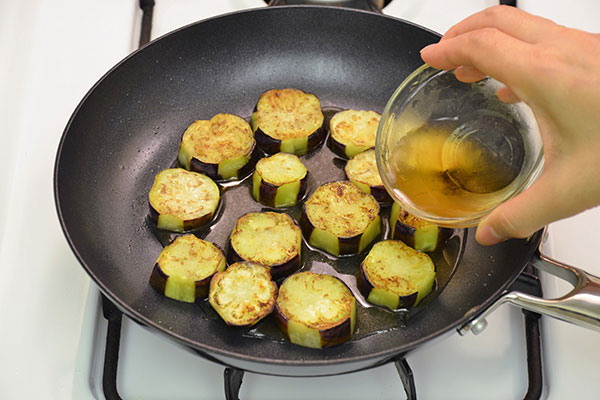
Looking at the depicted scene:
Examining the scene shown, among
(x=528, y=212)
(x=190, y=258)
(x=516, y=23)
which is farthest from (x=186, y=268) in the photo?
(x=516, y=23)

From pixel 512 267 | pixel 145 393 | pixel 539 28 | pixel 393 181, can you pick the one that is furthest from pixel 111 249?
pixel 539 28

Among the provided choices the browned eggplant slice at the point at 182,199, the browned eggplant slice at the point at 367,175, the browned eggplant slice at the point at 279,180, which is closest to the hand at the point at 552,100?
the browned eggplant slice at the point at 367,175

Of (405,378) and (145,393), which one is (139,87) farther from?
(405,378)

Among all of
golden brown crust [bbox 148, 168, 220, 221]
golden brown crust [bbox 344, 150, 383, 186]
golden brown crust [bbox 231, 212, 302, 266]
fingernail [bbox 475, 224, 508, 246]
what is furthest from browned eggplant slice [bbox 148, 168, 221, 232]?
fingernail [bbox 475, 224, 508, 246]

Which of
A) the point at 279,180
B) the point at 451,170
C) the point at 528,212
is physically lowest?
the point at 279,180

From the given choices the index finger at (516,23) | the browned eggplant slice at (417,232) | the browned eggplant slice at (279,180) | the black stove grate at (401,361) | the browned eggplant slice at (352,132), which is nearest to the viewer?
the index finger at (516,23)

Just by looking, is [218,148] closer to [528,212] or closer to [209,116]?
[209,116]

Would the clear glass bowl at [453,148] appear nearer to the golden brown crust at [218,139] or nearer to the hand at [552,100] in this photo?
the hand at [552,100]
